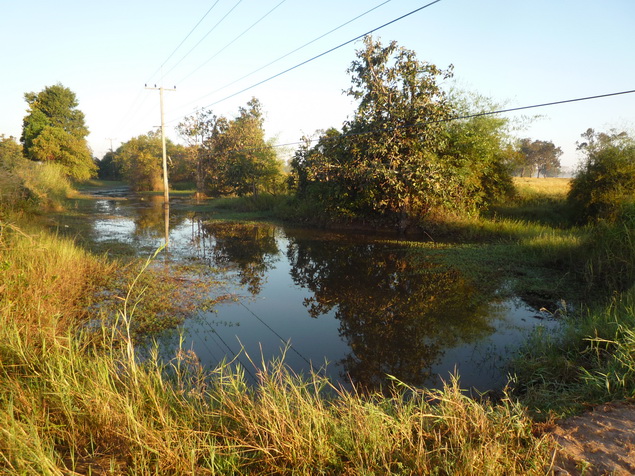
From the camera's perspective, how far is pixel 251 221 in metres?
20.2

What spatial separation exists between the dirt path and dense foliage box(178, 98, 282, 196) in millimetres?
21108

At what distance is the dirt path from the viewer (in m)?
2.51

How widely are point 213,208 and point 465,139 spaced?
1740cm

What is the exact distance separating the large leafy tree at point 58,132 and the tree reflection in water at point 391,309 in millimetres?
34422

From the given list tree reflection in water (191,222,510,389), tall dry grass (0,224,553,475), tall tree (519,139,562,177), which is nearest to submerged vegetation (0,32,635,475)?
tall dry grass (0,224,553,475)

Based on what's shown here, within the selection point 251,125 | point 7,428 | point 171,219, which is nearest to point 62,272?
point 7,428

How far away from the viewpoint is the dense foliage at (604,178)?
12695 millimetres

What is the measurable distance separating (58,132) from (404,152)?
125ft

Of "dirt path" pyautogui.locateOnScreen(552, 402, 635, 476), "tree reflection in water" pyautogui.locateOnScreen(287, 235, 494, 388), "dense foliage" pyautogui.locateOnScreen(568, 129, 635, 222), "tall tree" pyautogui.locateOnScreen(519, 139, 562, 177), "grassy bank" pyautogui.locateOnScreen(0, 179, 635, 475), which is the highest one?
"tall tree" pyautogui.locateOnScreen(519, 139, 562, 177)

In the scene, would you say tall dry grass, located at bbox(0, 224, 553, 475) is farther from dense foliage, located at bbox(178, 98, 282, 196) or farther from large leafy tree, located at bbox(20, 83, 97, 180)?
large leafy tree, located at bbox(20, 83, 97, 180)

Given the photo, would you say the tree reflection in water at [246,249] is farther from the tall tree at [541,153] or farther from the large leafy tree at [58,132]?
the tall tree at [541,153]

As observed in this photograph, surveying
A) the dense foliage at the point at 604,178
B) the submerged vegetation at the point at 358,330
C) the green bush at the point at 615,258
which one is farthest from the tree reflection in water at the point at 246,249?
the dense foliage at the point at 604,178

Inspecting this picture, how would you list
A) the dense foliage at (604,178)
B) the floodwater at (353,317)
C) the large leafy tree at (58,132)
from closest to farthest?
1. the floodwater at (353,317)
2. the dense foliage at (604,178)
3. the large leafy tree at (58,132)

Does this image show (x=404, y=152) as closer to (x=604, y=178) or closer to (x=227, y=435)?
(x=604, y=178)
